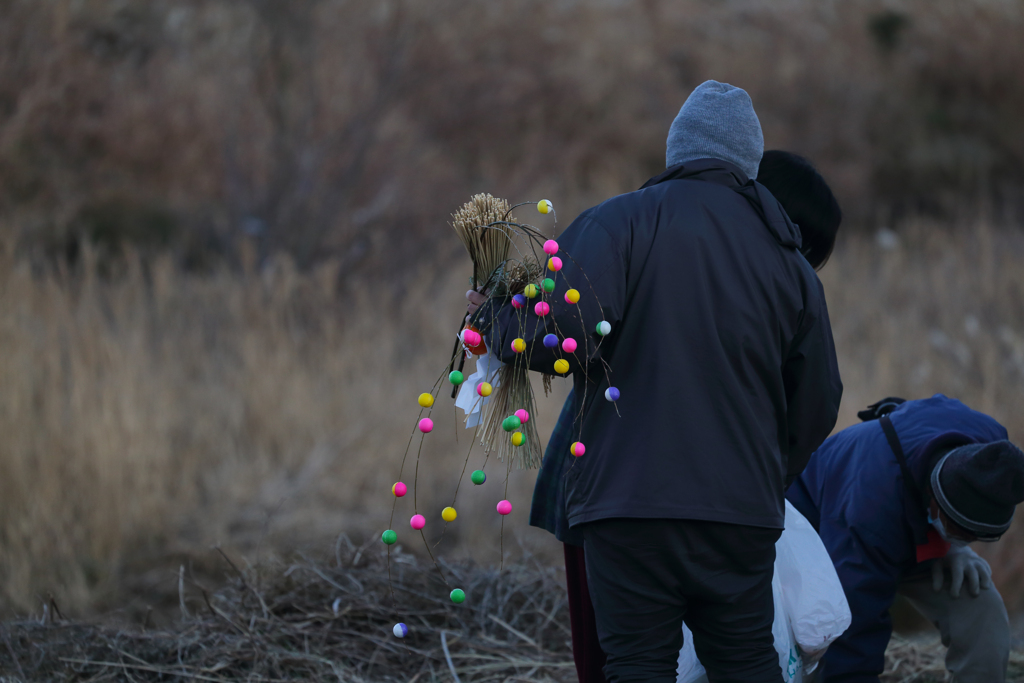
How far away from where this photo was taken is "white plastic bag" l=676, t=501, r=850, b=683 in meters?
1.89

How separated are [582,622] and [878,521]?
33.9 inches

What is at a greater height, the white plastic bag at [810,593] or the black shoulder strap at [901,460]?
the black shoulder strap at [901,460]

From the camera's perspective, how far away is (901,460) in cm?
222

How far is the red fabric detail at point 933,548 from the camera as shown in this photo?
220cm

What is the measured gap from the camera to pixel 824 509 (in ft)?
7.70

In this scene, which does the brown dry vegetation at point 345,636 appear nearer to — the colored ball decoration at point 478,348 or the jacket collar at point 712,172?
the colored ball decoration at point 478,348

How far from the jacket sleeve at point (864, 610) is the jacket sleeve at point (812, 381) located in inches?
22.6

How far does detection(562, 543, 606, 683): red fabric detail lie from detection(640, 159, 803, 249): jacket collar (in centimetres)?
85

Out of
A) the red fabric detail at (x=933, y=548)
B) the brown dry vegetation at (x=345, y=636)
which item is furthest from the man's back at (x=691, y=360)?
the brown dry vegetation at (x=345, y=636)

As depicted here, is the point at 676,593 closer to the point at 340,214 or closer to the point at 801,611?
the point at 801,611

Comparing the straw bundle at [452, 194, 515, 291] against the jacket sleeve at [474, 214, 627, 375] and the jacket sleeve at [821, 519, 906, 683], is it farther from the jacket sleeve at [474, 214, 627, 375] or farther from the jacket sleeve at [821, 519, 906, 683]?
the jacket sleeve at [821, 519, 906, 683]

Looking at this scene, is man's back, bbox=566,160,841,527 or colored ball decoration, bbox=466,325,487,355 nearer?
man's back, bbox=566,160,841,527

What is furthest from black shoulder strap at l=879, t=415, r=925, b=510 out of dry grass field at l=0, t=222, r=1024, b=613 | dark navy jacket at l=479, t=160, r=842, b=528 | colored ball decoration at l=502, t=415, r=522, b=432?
dry grass field at l=0, t=222, r=1024, b=613

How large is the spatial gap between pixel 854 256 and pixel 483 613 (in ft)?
20.3
